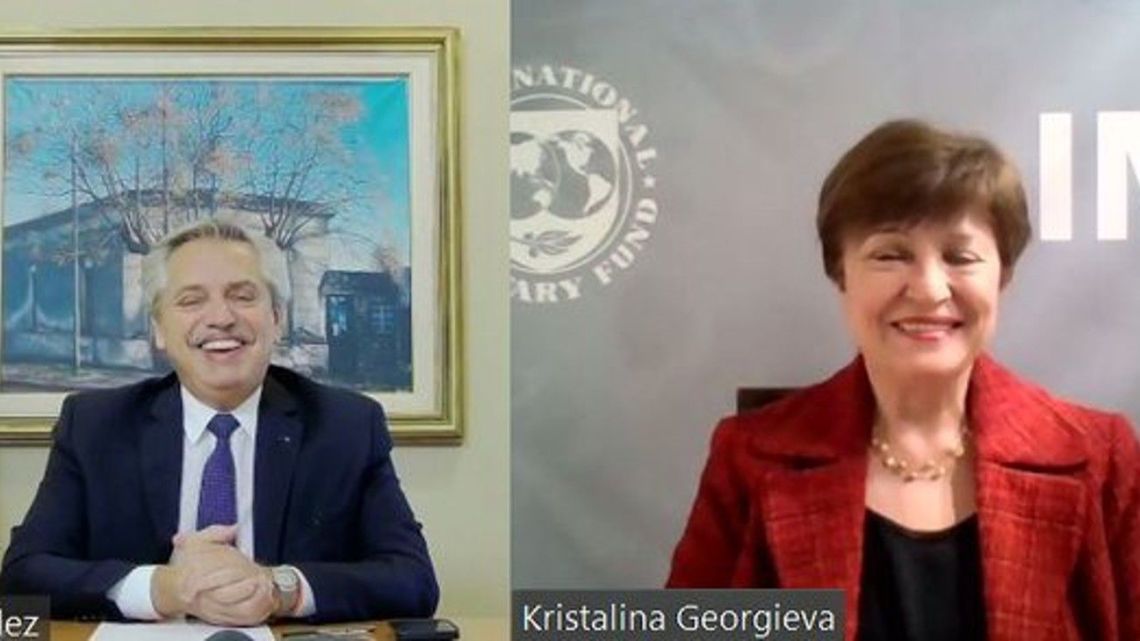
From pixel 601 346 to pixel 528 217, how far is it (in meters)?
0.20

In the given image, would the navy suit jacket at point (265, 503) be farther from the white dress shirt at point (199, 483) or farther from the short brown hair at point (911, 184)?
the short brown hair at point (911, 184)

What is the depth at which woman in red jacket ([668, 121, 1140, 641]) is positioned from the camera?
81.1 inches

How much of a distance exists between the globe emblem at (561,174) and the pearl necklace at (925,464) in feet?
1.64

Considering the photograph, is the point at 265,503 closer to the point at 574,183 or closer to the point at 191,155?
the point at 191,155

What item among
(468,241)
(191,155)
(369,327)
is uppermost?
(191,155)

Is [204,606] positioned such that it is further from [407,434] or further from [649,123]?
[649,123]

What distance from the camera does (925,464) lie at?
209 cm

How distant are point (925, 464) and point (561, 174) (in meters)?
0.61

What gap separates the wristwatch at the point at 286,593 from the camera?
211 centimetres

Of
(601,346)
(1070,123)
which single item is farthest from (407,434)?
(1070,123)
